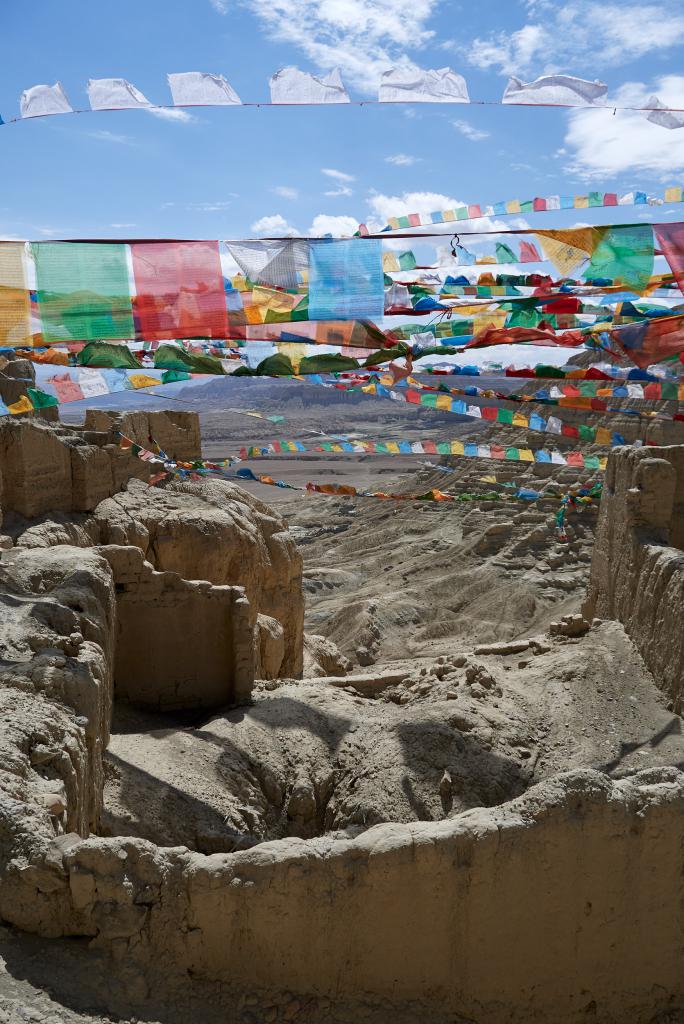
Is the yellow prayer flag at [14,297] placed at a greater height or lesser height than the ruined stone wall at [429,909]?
greater

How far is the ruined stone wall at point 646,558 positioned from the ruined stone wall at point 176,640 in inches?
157

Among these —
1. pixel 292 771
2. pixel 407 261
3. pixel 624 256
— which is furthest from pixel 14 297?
pixel 624 256

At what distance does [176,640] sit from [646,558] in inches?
193

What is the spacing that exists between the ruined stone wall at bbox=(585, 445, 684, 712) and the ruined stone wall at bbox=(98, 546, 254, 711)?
13.1ft

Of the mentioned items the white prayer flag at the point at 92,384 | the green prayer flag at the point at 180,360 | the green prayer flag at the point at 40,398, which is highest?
the green prayer flag at the point at 180,360

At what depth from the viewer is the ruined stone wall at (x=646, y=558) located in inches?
306

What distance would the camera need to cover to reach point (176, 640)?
7.77 meters

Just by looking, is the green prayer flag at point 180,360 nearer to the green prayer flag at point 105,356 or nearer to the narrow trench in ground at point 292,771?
the green prayer flag at point 105,356

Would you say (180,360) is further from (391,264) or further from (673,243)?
(673,243)

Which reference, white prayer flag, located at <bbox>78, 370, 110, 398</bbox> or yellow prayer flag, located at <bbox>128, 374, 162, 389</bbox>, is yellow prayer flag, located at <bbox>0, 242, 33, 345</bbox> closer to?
white prayer flag, located at <bbox>78, 370, 110, 398</bbox>

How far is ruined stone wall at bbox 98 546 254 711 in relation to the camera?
25.0 feet

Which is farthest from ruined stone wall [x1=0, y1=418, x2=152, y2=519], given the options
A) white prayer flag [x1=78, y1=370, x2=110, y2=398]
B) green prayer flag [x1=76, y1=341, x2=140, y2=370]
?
green prayer flag [x1=76, y1=341, x2=140, y2=370]

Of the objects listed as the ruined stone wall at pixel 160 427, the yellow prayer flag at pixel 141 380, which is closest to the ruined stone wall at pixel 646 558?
the yellow prayer flag at pixel 141 380

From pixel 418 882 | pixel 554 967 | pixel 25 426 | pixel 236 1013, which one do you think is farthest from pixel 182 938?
pixel 25 426
